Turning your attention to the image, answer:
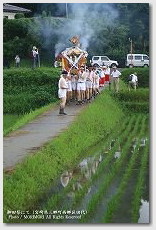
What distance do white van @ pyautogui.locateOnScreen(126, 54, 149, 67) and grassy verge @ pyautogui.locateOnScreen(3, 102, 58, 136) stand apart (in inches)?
60.0

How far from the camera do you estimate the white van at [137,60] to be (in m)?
9.27

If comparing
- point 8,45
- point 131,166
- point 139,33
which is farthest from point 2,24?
point 131,166

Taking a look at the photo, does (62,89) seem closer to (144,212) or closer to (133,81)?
(133,81)

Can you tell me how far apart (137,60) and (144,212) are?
8.07 ft

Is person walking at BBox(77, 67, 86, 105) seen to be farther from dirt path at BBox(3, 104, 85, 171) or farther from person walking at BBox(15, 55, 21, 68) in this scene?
person walking at BBox(15, 55, 21, 68)

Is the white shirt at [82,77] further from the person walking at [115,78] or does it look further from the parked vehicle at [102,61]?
the person walking at [115,78]

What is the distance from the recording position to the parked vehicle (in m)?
9.95

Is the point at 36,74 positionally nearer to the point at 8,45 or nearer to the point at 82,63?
the point at 82,63

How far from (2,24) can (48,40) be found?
1158mm

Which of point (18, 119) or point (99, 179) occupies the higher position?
point (18, 119)

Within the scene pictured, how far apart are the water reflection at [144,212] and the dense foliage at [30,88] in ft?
8.62

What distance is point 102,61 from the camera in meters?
10.4

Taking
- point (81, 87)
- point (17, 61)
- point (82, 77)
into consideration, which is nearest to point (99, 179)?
point (17, 61)

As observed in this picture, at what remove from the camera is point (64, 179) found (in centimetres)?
903
